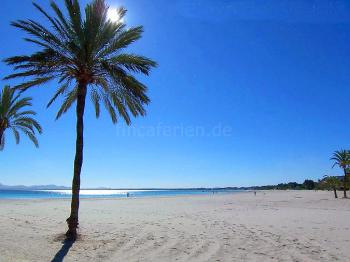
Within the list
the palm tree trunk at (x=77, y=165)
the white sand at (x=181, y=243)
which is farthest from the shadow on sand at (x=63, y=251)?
the palm tree trunk at (x=77, y=165)

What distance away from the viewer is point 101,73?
1327cm

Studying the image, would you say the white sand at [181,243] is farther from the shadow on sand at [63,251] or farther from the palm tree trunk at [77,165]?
the palm tree trunk at [77,165]

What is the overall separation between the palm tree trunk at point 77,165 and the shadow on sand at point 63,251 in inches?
18.4

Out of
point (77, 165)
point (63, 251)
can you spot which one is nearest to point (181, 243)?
point (63, 251)

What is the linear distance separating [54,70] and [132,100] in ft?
10.3

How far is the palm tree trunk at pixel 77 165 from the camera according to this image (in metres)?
12.3

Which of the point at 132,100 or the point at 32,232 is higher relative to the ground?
the point at 132,100

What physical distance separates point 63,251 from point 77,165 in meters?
3.08

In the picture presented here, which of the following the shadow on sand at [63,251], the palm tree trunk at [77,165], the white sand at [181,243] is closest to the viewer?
the shadow on sand at [63,251]

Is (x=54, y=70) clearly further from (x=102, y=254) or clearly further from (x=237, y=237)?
(x=237, y=237)

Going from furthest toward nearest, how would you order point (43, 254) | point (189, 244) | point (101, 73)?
1. point (101, 73)
2. point (189, 244)
3. point (43, 254)

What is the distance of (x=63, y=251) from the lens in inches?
412

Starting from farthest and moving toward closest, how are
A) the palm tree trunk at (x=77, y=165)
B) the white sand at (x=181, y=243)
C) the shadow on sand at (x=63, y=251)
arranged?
the palm tree trunk at (x=77, y=165)
the white sand at (x=181, y=243)
the shadow on sand at (x=63, y=251)

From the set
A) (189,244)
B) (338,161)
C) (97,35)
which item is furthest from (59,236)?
(338,161)
